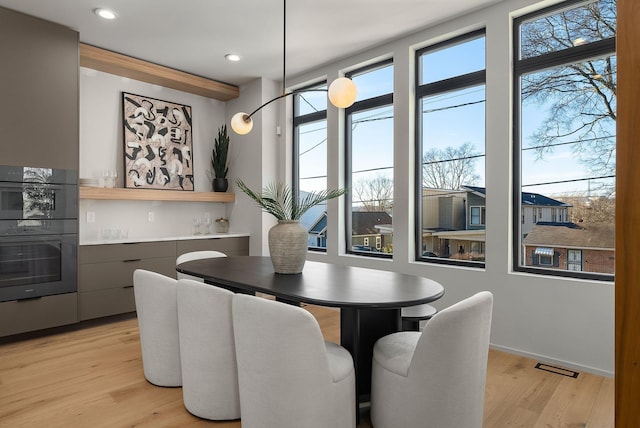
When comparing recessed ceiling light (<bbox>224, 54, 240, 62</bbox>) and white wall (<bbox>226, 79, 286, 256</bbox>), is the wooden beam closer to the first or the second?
recessed ceiling light (<bbox>224, 54, 240, 62</bbox>)

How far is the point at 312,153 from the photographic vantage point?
498 cm

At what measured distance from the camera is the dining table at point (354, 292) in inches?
72.5

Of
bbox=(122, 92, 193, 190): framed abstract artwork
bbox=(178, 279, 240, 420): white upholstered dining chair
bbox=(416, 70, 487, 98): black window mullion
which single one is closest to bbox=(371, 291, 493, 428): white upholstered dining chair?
bbox=(178, 279, 240, 420): white upholstered dining chair

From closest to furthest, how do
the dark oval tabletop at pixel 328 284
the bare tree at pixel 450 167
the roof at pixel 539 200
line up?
the dark oval tabletop at pixel 328 284 < the roof at pixel 539 200 < the bare tree at pixel 450 167

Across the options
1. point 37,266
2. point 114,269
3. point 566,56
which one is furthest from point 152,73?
point 566,56

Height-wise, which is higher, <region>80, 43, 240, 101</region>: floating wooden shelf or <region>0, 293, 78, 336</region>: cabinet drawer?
<region>80, 43, 240, 101</region>: floating wooden shelf

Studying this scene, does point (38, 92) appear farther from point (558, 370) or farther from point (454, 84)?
point (558, 370)

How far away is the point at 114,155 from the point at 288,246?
302 cm

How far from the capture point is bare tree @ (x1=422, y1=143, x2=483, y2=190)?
3.57 m

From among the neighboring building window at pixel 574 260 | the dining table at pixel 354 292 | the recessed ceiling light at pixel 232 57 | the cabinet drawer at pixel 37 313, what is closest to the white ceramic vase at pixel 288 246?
the dining table at pixel 354 292

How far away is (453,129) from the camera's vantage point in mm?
3684

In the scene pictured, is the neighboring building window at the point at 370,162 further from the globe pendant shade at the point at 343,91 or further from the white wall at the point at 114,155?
the white wall at the point at 114,155

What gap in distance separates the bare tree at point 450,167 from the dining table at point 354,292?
1.56 metres

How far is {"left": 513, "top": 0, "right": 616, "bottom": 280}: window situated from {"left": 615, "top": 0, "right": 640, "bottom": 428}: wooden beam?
2581 mm
